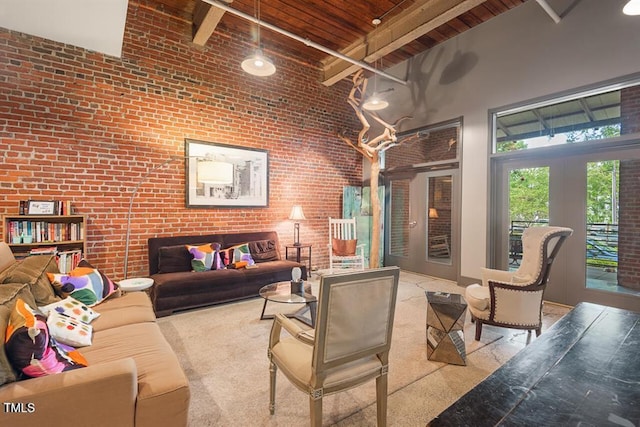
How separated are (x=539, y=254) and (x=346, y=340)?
87.2 inches

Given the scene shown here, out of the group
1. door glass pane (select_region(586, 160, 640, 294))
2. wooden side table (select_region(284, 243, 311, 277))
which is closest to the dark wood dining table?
door glass pane (select_region(586, 160, 640, 294))

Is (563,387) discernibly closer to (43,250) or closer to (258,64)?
(258,64)

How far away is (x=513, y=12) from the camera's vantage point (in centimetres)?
420

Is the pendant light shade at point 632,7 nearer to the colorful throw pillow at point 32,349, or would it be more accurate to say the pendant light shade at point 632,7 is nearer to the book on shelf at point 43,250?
the colorful throw pillow at point 32,349

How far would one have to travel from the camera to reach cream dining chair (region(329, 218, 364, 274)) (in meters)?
5.24

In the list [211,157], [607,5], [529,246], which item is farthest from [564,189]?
[211,157]

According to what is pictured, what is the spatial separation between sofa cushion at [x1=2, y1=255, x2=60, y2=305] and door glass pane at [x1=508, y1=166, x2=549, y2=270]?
5.27m

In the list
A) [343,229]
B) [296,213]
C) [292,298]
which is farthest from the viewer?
[343,229]

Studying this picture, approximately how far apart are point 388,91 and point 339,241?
312cm

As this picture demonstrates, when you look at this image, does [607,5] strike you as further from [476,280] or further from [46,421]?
[46,421]

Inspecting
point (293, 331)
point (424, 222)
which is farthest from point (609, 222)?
point (293, 331)

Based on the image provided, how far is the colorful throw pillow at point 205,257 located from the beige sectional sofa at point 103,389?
199cm

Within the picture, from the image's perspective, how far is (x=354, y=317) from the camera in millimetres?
1522

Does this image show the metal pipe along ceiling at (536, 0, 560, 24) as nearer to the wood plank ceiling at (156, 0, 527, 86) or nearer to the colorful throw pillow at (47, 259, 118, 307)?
the wood plank ceiling at (156, 0, 527, 86)
